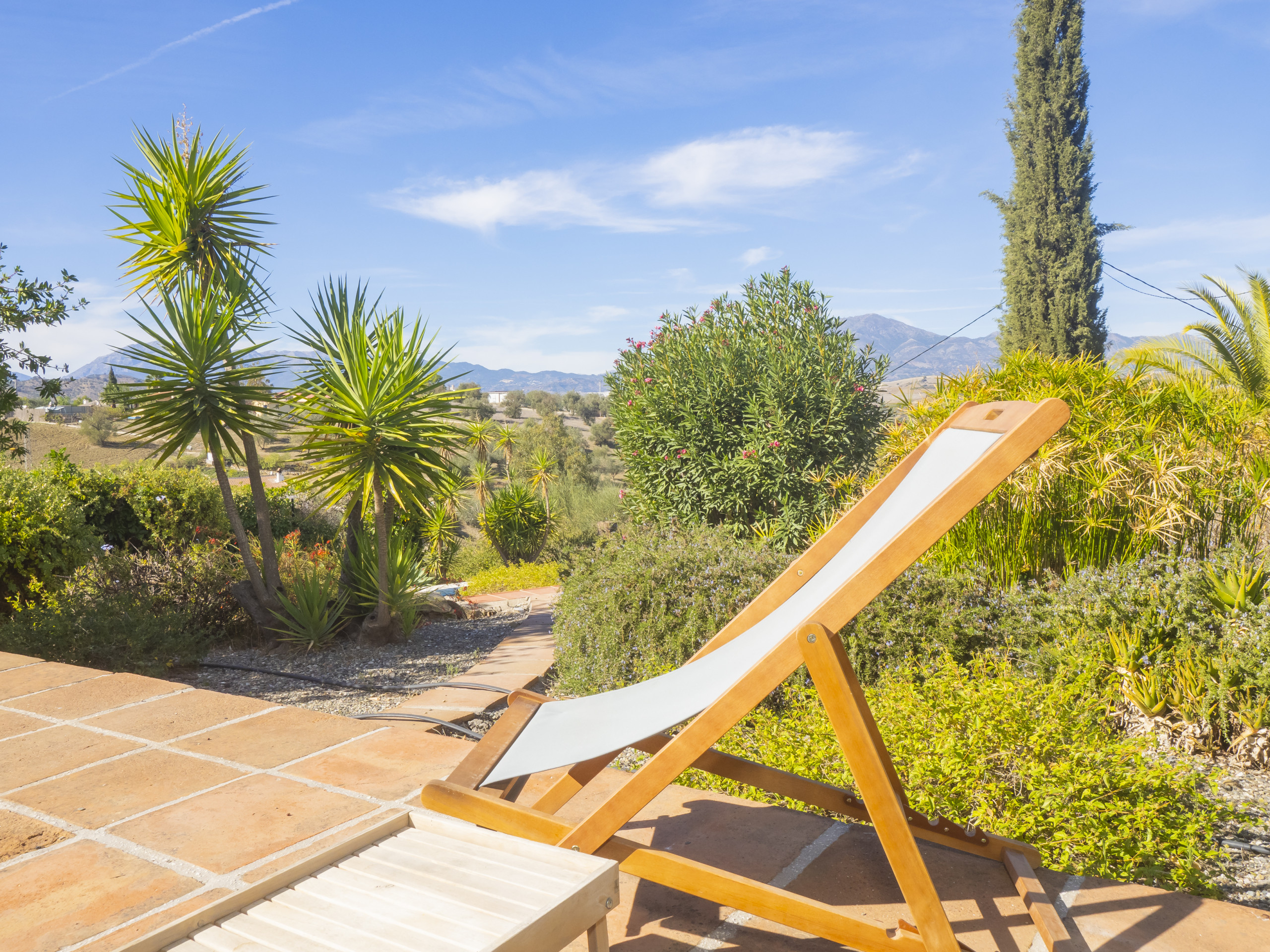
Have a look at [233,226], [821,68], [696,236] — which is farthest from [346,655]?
[696,236]

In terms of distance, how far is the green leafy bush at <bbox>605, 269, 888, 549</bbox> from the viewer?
777 cm

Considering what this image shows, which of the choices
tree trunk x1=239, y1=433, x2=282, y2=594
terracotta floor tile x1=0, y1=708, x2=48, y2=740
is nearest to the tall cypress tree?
tree trunk x1=239, y1=433, x2=282, y2=594

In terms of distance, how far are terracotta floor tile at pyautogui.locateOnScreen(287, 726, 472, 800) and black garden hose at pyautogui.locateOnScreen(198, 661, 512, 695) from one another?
1.96 m

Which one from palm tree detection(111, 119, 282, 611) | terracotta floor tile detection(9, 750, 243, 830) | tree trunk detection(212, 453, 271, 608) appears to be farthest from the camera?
palm tree detection(111, 119, 282, 611)

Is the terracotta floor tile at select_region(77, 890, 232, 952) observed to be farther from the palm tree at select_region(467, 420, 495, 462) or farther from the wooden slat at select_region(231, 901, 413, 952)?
the palm tree at select_region(467, 420, 495, 462)

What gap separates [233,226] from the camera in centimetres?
755

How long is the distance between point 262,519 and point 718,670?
6.06 metres

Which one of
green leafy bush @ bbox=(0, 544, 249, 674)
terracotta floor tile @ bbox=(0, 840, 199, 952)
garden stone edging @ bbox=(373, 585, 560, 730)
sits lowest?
garden stone edging @ bbox=(373, 585, 560, 730)

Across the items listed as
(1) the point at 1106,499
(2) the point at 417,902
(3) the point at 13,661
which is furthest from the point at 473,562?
(2) the point at 417,902

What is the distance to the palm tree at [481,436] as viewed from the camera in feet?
21.5

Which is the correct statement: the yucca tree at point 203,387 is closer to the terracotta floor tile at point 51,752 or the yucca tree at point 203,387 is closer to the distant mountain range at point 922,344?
the terracotta floor tile at point 51,752

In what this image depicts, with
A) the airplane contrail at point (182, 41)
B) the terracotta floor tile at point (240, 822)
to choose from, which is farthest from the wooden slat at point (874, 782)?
the airplane contrail at point (182, 41)

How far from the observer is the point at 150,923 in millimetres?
1477

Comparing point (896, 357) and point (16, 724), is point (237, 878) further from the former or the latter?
point (896, 357)
